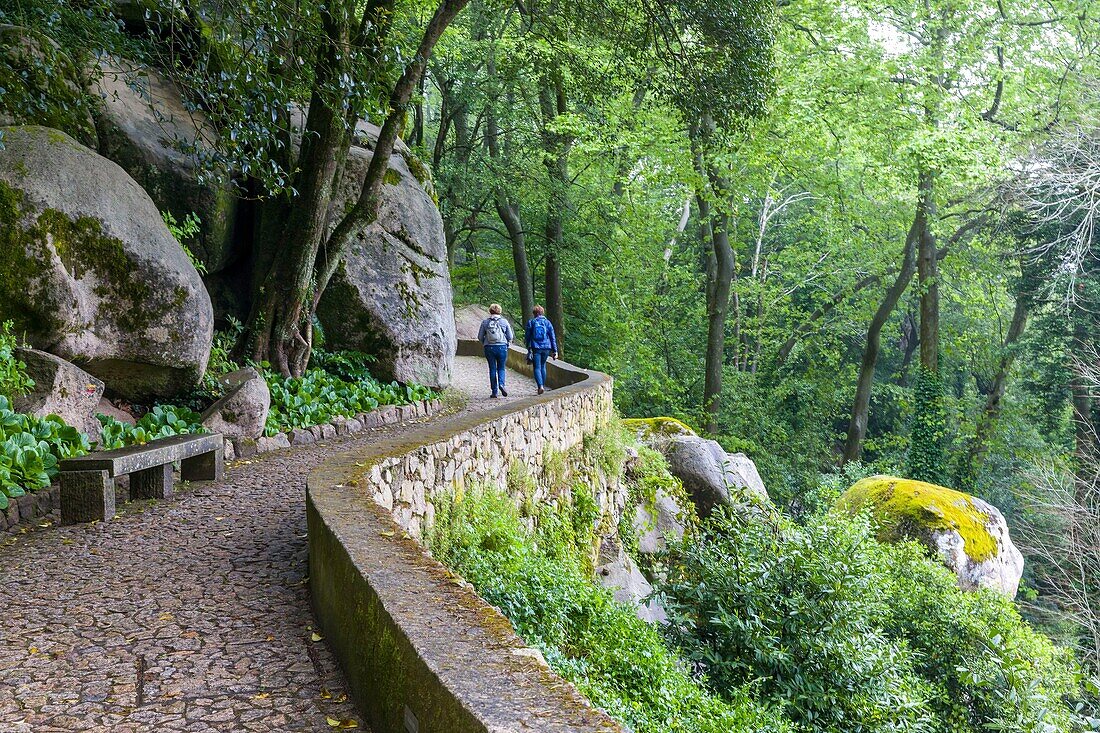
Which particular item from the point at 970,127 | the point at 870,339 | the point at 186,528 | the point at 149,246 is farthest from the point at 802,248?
the point at 186,528

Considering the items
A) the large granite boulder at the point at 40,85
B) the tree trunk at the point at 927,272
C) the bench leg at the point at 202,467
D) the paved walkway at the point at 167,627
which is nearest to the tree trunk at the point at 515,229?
the tree trunk at the point at 927,272

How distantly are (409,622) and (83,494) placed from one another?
4254mm

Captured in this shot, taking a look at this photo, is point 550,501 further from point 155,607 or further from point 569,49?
point 569,49

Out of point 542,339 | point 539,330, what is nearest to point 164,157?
point 539,330

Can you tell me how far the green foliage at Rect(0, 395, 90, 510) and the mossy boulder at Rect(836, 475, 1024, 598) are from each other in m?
10.8

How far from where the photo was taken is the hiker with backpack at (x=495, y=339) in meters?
13.1

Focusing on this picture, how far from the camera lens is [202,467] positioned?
7629mm

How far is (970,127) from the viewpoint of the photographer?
1858 cm

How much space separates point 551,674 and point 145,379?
763cm

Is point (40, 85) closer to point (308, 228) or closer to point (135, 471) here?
point (308, 228)

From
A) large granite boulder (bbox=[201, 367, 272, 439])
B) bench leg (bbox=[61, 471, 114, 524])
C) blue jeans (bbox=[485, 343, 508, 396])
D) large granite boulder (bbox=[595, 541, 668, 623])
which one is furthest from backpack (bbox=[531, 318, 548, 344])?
bench leg (bbox=[61, 471, 114, 524])

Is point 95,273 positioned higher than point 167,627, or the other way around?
point 95,273

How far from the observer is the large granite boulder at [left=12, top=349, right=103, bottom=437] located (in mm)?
7059

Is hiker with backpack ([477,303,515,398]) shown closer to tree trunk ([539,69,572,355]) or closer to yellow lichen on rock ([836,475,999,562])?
yellow lichen on rock ([836,475,999,562])
